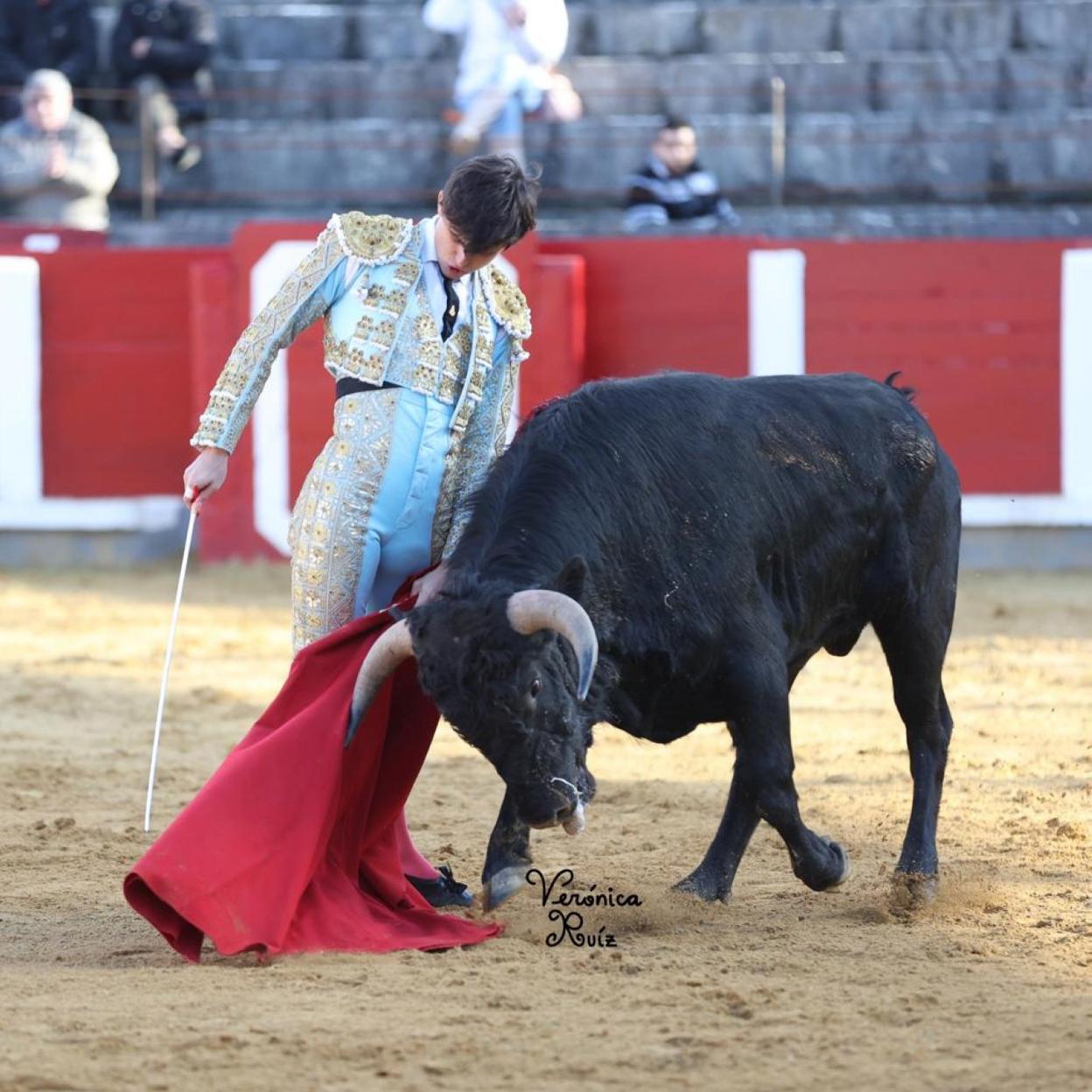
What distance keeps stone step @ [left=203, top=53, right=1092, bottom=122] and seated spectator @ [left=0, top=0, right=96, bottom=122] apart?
0.75 meters

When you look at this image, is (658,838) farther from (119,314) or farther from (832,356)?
(119,314)

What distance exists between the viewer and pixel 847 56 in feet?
34.1

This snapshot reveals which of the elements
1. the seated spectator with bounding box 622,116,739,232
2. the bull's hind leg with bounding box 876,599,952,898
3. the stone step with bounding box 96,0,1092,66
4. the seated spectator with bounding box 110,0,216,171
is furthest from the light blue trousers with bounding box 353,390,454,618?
the stone step with bounding box 96,0,1092,66

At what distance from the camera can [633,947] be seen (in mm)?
3221

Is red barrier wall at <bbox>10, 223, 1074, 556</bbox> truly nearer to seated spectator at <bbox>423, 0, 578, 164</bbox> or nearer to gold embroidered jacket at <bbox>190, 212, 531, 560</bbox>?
seated spectator at <bbox>423, 0, 578, 164</bbox>

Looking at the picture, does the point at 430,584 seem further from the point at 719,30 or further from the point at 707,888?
the point at 719,30

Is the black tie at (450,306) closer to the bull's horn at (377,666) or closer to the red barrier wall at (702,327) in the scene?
the bull's horn at (377,666)

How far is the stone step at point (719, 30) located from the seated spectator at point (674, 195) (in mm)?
2106

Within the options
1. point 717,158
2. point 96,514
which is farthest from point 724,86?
point 96,514

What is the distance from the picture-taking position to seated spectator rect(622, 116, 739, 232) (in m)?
8.64

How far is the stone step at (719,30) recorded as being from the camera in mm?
10516

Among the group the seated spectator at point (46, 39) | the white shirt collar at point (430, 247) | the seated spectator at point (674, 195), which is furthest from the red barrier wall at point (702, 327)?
the white shirt collar at point (430, 247)

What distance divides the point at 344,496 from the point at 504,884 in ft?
2.25

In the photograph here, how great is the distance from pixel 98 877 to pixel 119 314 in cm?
495
